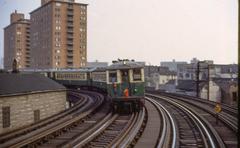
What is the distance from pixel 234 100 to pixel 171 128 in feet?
126

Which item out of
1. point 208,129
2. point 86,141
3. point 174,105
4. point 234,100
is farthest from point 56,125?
point 234,100

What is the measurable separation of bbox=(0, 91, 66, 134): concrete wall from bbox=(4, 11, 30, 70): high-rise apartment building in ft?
324

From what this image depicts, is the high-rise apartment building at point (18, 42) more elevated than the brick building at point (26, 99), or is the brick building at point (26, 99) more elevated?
the high-rise apartment building at point (18, 42)

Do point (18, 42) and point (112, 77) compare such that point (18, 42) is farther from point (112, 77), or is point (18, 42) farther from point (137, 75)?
point (137, 75)

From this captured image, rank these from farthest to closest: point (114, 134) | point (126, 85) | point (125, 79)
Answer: point (125, 79)
point (126, 85)
point (114, 134)

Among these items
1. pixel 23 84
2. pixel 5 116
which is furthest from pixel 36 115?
pixel 5 116

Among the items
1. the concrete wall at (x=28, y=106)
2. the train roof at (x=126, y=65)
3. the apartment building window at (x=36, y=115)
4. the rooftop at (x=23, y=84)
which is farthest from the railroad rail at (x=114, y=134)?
the rooftop at (x=23, y=84)

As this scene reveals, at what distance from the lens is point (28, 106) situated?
2567 cm

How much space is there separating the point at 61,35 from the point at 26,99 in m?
78.4

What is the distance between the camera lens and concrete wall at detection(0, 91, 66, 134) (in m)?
23.2

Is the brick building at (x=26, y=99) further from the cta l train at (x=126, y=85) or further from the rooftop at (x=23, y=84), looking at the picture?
the cta l train at (x=126, y=85)

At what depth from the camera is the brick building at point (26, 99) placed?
22.9m

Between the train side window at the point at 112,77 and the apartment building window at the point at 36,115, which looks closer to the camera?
the train side window at the point at 112,77

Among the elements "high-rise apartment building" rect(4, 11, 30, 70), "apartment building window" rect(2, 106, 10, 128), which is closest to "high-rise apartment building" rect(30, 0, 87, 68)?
"high-rise apartment building" rect(4, 11, 30, 70)
